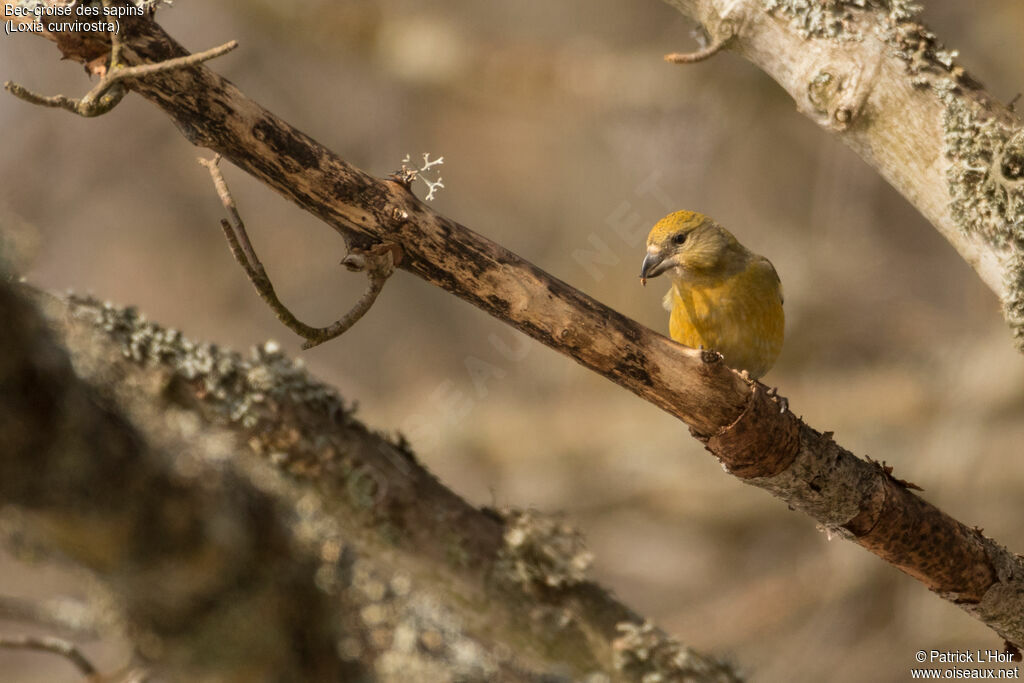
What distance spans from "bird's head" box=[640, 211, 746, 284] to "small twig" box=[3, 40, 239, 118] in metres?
1.98

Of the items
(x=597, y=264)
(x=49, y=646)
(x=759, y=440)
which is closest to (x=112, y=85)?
(x=759, y=440)

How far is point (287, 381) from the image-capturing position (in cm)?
330

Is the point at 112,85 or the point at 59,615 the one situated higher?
the point at 112,85

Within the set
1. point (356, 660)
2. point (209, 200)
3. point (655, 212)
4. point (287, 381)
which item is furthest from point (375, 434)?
point (209, 200)

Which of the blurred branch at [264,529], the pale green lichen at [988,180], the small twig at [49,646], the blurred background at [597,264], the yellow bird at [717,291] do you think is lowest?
the small twig at [49,646]

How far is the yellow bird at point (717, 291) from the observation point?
11.6ft

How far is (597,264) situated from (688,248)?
4.49 meters

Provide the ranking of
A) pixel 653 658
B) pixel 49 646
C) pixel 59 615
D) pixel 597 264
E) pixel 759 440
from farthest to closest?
1. pixel 597 264
2. pixel 59 615
3. pixel 653 658
4. pixel 49 646
5. pixel 759 440

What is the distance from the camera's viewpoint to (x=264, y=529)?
374 cm

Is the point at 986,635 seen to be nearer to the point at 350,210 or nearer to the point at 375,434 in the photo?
the point at 375,434

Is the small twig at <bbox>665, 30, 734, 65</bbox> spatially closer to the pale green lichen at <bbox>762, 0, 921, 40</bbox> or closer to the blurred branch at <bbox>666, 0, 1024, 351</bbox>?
the blurred branch at <bbox>666, 0, 1024, 351</bbox>

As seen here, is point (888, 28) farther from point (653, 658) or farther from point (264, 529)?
point (264, 529)

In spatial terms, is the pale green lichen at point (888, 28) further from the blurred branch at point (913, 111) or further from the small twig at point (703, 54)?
the small twig at point (703, 54)

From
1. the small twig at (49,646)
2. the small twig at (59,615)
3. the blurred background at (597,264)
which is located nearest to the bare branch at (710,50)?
the small twig at (49,646)
